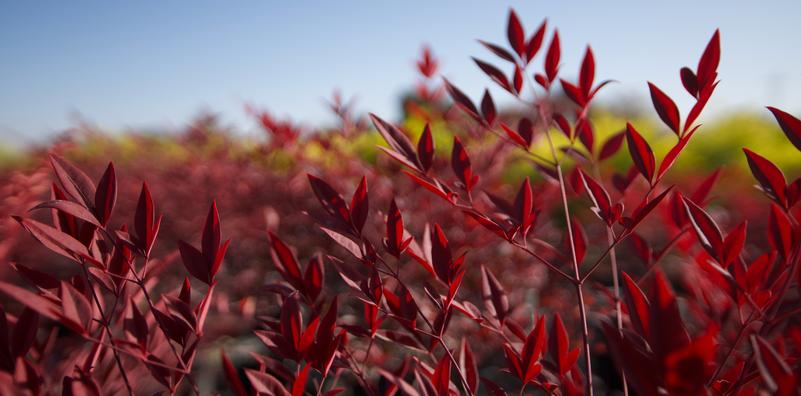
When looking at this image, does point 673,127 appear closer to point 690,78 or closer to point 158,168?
point 690,78

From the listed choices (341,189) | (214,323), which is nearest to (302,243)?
(341,189)

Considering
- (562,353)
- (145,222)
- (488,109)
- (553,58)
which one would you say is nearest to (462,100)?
(488,109)

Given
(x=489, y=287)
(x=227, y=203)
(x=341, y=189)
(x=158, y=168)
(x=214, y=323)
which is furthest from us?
(x=158, y=168)

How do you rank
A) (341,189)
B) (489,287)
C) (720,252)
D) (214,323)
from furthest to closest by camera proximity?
(341,189)
(214,323)
(489,287)
(720,252)

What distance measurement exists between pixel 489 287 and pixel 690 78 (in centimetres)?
53

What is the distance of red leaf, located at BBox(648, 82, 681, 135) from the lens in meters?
0.82

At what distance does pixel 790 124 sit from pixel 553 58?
1.43 feet

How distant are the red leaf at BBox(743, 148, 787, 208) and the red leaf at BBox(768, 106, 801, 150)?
1.8 inches

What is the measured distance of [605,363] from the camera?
7.42 feet

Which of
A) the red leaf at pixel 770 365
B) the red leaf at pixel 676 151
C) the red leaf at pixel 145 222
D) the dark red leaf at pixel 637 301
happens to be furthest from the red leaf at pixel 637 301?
the red leaf at pixel 145 222

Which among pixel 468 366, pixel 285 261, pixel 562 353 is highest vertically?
pixel 285 261

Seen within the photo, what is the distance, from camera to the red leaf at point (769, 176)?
792 mm

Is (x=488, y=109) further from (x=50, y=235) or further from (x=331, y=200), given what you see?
(x=50, y=235)

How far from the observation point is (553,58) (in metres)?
1.06
